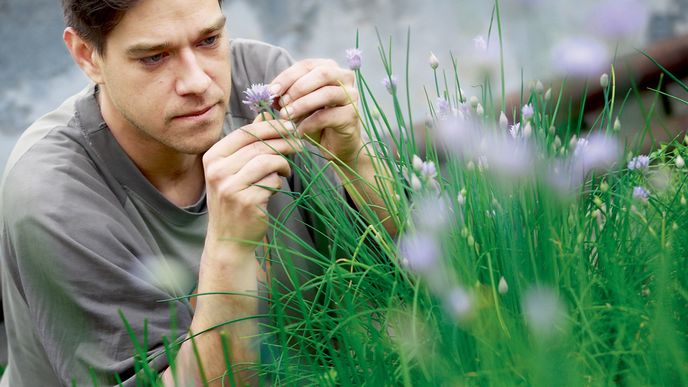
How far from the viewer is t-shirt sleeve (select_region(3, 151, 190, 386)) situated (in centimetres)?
197

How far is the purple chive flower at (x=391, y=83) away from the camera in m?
1.61

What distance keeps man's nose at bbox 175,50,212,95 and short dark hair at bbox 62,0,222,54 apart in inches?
7.5

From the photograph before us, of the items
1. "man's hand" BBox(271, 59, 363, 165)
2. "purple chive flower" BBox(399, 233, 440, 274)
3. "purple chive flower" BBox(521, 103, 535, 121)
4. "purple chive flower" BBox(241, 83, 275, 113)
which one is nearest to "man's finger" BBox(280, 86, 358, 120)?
"man's hand" BBox(271, 59, 363, 165)

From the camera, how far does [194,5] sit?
7.08 ft

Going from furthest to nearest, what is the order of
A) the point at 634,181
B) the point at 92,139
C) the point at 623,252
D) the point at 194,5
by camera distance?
the point at 92,139, the point at 194,5, the point at 634,181, the point at 623,252

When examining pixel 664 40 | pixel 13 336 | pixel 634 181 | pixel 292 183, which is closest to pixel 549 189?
pixel 634 181

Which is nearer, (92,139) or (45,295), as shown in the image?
(45,295)

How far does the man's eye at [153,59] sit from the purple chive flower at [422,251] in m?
0.95

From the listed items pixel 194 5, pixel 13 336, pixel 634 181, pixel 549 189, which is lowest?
pixel 13 336

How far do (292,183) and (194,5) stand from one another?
614 mm

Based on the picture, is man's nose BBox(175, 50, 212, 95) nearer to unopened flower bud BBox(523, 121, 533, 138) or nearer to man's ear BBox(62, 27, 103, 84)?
man's ear BBox(62, 27, 103, 84)

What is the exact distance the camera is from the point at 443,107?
1.71 m

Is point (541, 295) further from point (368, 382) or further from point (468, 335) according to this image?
point (368, 382)

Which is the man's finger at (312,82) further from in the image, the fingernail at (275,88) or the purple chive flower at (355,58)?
the purple chive flower at (355,58)
